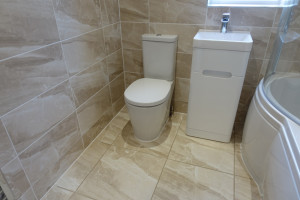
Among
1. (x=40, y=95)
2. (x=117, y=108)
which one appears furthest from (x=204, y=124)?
(x=40, y=95)

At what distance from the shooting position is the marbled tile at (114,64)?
1.93 m

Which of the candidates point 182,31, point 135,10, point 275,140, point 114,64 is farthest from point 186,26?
point 275,140

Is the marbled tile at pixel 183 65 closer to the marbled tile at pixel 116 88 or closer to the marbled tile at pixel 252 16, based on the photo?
the marbled tile at pixel 252 16

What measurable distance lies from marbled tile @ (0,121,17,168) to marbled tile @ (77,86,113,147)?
548 mm

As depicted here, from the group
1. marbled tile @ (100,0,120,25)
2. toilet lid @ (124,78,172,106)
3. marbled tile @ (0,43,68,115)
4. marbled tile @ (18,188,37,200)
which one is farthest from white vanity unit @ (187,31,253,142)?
marbled tile @ (18,188,37,200)

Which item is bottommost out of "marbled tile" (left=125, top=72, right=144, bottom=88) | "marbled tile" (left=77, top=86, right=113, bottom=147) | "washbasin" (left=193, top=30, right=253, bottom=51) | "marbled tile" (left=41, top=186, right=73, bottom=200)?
"marbled tile" (left=41, top=186, right=73, bottom=200)

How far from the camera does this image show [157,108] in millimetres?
1616

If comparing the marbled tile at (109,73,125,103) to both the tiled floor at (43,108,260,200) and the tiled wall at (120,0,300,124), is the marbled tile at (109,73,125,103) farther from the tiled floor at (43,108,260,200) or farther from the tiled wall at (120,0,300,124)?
the tiled floor at (43,108,260,200)

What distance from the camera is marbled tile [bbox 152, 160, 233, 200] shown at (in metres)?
1.38

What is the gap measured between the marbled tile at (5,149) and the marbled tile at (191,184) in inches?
34.2

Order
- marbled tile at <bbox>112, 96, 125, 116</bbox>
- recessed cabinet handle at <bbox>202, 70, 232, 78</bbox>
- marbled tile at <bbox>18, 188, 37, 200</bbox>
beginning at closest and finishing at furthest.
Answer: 1. marbled tile at <bbox>18, 188, 37, 200</bbox>
2. recessed cabinet handle at <bbox>202, 70, 232, 78</bbox>
3. marbled tile at <bbox>112, 96, 125, 116</bbox>

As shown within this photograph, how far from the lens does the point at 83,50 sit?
5.11 ft

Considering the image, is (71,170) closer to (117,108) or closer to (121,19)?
(117,108)

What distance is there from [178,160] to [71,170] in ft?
2.65
